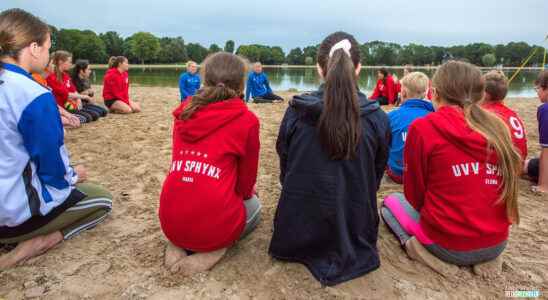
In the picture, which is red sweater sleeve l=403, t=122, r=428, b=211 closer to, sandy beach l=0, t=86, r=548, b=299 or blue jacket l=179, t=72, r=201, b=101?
sandy beach l=0, t=86, r=548, b=299

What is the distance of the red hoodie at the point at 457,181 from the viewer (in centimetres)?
206

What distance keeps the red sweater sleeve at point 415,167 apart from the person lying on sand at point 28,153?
226 cm

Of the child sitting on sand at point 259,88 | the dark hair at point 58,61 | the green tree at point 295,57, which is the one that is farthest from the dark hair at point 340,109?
the green tree at point 295,57

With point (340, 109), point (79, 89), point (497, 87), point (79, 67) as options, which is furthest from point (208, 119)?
point (79, 67)

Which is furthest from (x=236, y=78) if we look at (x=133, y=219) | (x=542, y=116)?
(x=542, y=116)

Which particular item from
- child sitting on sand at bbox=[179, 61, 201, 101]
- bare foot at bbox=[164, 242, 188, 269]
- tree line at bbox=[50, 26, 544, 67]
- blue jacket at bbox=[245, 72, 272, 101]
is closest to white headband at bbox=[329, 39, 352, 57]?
bare foot at bbox=[164, 242, 188, 269]

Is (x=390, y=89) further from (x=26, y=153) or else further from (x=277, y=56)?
(x=277, y=56)

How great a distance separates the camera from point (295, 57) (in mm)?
104875

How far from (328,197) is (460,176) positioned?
0.82 metres

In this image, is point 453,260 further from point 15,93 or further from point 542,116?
point 15,93

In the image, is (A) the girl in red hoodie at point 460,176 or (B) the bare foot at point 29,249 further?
(B) the bare foot at point 29,249

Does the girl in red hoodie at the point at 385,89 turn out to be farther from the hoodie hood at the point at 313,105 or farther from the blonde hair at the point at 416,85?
the hoodie hood at the point at 313,105

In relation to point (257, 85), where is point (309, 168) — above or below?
below

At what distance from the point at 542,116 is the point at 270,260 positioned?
10.5ft
